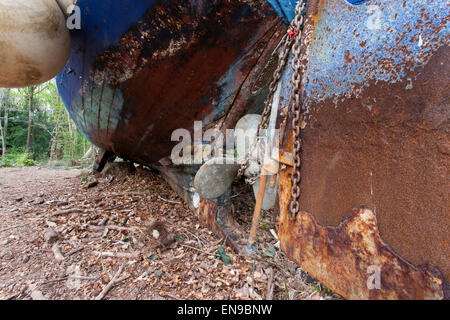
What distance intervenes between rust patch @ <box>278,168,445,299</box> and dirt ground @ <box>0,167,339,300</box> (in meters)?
0.49

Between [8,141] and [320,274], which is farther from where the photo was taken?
[8,141]

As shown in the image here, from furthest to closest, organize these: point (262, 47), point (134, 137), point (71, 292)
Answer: point (134, 137) < point (262, 47) < point (71, 292)

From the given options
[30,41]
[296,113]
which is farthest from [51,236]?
[296,113]

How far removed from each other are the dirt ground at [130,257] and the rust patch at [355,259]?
487 millimetres

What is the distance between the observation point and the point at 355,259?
93 centimetres

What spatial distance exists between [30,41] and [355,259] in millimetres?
2032

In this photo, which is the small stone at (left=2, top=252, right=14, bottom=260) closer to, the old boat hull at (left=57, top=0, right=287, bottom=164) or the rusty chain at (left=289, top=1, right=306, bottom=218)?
the old boat hull at (left=57, top=0, right=287, bottom=164)

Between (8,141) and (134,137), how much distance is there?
14398mm

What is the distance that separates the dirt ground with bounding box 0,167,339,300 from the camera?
1447mm

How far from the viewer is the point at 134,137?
2.49m

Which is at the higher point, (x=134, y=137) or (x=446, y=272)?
(x=134, y=137)

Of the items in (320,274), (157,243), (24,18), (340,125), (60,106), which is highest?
(60,106)

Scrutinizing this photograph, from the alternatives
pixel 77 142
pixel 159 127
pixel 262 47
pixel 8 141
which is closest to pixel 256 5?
pixel 262 47
